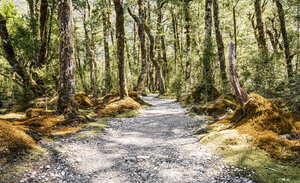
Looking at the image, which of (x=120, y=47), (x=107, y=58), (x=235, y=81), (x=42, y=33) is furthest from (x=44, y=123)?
(x=107, y=58)

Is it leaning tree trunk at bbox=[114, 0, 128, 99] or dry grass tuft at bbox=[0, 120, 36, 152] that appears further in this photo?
leaning tree trunk at bbox=[114, 0, 128, 99]

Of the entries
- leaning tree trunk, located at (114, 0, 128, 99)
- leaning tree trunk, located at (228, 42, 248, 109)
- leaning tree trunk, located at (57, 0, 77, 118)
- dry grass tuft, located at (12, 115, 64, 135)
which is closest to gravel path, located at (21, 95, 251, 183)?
dry grass tuft, located at (12, 115, 64, 135)

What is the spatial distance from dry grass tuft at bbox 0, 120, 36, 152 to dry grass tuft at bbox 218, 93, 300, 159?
5606 mm

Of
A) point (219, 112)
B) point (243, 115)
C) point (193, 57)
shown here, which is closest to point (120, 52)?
→ point (193, 57)

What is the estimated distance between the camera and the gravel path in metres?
3.40

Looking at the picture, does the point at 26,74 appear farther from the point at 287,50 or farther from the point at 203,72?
the point at 287,50

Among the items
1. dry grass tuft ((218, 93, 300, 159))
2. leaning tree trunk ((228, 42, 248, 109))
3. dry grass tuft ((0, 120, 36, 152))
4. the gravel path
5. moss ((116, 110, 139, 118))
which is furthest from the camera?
moss ((116, 110, 139, 118))

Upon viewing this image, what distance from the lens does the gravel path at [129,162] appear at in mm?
3398

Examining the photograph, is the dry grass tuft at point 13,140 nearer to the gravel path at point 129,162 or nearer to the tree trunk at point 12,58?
the gravel path at point 129,162

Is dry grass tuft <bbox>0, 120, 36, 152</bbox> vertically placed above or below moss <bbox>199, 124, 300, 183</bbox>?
above

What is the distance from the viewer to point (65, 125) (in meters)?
6.44

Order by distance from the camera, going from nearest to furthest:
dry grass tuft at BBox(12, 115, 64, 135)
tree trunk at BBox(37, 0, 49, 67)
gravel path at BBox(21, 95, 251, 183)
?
gravel path at BBox(21, 95, 251, 183)
dry grass tuft at BBox(12, 115, 64, 135)
tree trunk at BBox(37, 0, 49, 67)

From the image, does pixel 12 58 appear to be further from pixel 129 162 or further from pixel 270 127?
pixel 270 127

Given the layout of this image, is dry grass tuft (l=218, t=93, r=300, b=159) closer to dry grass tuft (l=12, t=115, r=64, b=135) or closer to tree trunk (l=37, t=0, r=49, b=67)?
dry grass tuft (l=12, t=115, r=64, b=135)
